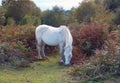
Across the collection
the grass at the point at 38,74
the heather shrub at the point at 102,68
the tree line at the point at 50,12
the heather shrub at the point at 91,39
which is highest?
the tree line at the point at 50,12

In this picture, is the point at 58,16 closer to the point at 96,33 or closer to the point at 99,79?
the point at 96,33

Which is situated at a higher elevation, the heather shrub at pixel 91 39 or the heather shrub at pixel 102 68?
the heather shrub at pixel 91 39

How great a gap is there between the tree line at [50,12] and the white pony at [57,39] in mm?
10210

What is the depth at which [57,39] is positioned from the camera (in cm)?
1152

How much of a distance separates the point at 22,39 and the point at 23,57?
5.52 ft

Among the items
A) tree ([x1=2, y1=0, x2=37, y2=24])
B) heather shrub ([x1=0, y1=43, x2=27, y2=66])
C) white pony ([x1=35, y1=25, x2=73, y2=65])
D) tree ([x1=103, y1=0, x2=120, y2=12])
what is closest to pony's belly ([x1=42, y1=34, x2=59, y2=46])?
white pony ([x1=35, y1=25, x2=73, y2=65])

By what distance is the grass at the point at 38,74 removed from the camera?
8445 millimetres

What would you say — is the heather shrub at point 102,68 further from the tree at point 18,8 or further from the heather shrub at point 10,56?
the tree at point 18,8

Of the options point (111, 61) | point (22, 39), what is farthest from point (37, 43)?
point (111, 61)

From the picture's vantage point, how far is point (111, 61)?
855cm

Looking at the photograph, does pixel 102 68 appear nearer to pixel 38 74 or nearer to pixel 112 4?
pixel 38 74

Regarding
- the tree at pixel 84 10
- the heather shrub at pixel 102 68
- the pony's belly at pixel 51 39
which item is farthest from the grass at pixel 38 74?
the tree at pixel 84 10

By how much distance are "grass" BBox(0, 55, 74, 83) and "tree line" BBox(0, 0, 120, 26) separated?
464 inches

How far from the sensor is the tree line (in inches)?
914
